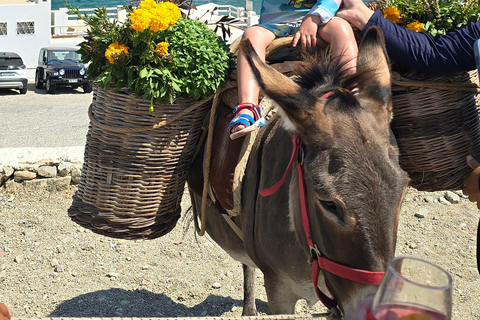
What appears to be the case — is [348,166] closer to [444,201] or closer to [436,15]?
[436,15]

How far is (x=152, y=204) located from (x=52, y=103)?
16093 millimetres

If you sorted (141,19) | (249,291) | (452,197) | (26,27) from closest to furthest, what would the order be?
1. (141,19)
2. (249,291)
3. (452,197)
4. (26,27)

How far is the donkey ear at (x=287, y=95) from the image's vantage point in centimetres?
232

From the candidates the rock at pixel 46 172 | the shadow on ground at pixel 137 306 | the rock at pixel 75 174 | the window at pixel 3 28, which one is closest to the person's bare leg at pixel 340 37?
the shadow on ground at pixel 137 306

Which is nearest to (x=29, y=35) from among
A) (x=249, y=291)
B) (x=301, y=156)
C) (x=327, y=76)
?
(x=249, y=291)

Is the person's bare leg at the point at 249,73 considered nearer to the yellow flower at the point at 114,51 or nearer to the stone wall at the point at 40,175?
the yellow flower at the point at 114,51

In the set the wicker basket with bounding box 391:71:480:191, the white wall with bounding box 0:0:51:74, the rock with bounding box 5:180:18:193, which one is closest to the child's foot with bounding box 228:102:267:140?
the wicker basket with bounding box 391:71:480:191

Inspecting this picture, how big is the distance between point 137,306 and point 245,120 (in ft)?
8.74

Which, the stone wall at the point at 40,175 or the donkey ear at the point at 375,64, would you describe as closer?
the donkey ear at the point at 375,64

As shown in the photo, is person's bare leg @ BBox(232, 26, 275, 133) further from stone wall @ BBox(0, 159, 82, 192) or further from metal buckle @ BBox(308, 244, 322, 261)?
stone wall @ BBox(0, 159, 82, 192)

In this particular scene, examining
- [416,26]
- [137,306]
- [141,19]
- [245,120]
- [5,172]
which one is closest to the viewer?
[245,120]

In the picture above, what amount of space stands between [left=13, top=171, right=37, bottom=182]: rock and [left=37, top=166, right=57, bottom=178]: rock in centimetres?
9

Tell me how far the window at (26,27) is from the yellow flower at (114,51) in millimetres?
26195

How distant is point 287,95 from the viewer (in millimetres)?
2320
